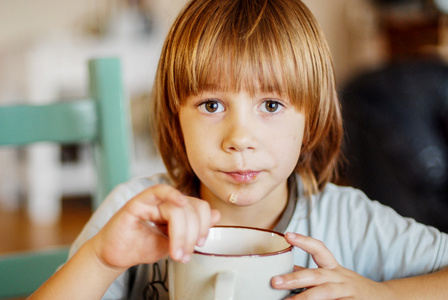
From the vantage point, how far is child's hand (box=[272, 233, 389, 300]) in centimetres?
48

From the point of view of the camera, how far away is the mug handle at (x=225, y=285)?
40cm

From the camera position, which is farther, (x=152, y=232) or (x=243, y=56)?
(x=243, y=56)

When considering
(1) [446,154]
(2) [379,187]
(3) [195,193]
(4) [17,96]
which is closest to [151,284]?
(3) [195,193]

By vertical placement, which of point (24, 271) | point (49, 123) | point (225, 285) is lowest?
point (24, 271)

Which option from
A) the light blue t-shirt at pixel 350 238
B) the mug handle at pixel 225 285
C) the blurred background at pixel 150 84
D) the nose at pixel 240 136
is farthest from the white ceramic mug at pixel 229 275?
the blurred background at pixel 150 84

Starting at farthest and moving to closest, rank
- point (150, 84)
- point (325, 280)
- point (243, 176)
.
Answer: point (150, 84) → point (243, 176) → point (325, 280)

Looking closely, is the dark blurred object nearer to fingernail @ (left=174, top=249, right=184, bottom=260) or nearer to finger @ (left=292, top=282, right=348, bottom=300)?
finger @ (left=292, top=282, right=348, bottom=300)

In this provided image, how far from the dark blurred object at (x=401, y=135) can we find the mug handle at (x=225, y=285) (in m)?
1.14

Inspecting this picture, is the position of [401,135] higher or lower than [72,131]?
lower

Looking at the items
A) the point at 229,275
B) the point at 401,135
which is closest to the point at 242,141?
the point at 229,275

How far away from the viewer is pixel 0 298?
2.37 feet

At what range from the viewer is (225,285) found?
40cm

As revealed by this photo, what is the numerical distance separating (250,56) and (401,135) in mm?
1090

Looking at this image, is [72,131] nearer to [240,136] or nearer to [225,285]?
[240,136]
